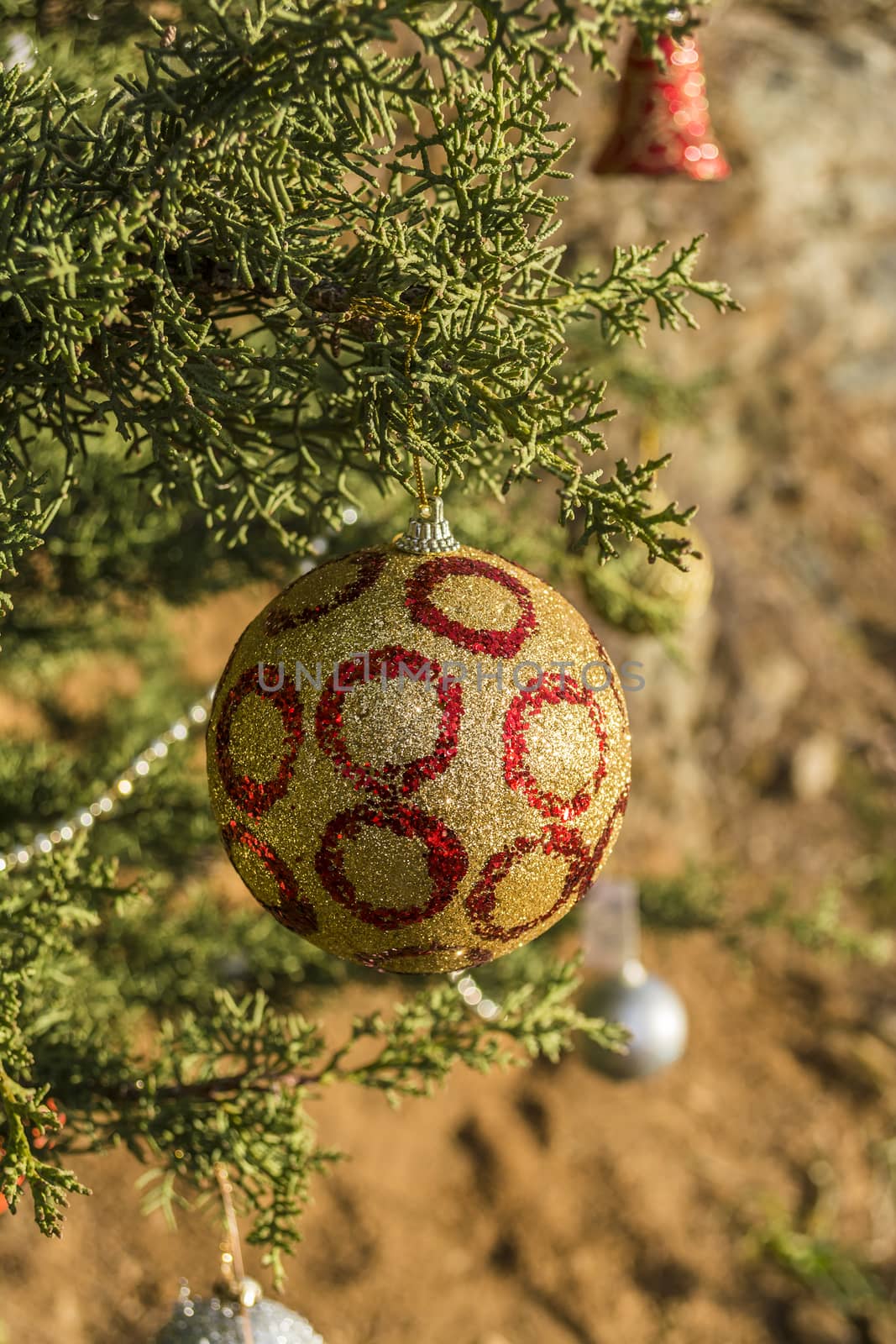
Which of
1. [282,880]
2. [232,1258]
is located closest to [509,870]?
[282,880]

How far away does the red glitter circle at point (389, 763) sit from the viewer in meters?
0.96

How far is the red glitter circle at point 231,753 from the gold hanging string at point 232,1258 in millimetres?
614

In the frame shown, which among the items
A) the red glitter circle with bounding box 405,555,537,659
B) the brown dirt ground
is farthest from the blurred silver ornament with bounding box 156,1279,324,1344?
the brown dirt ground

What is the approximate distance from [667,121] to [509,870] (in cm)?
182

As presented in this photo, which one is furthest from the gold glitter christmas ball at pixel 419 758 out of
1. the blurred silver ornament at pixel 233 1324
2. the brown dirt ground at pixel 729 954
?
the brown dirt ground at pixel 729 954

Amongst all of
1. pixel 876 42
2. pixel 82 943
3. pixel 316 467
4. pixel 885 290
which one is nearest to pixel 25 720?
pixel 82 943

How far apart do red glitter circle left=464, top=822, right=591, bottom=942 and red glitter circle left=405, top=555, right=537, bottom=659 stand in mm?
174

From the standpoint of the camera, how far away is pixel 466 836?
966 millimetres

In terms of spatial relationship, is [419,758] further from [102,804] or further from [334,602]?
[102,804]

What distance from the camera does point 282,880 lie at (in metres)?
1.02

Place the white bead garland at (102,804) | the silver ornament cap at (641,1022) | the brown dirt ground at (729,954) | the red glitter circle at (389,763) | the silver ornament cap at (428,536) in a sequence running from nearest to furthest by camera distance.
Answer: the red glitter circle at (389,763) < the silver ornament cap at (428,536) < the white bead garland at (102,804) < the silver ornament cap at (641,1022) < the brown dirt ground at (729,954)

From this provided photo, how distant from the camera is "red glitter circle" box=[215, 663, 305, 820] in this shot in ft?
3.22

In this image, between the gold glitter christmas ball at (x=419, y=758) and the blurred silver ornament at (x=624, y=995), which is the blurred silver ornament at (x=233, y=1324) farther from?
the blurred silver ornament at (x=624, y=995)

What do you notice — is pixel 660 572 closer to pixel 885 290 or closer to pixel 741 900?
pixel 741 900
